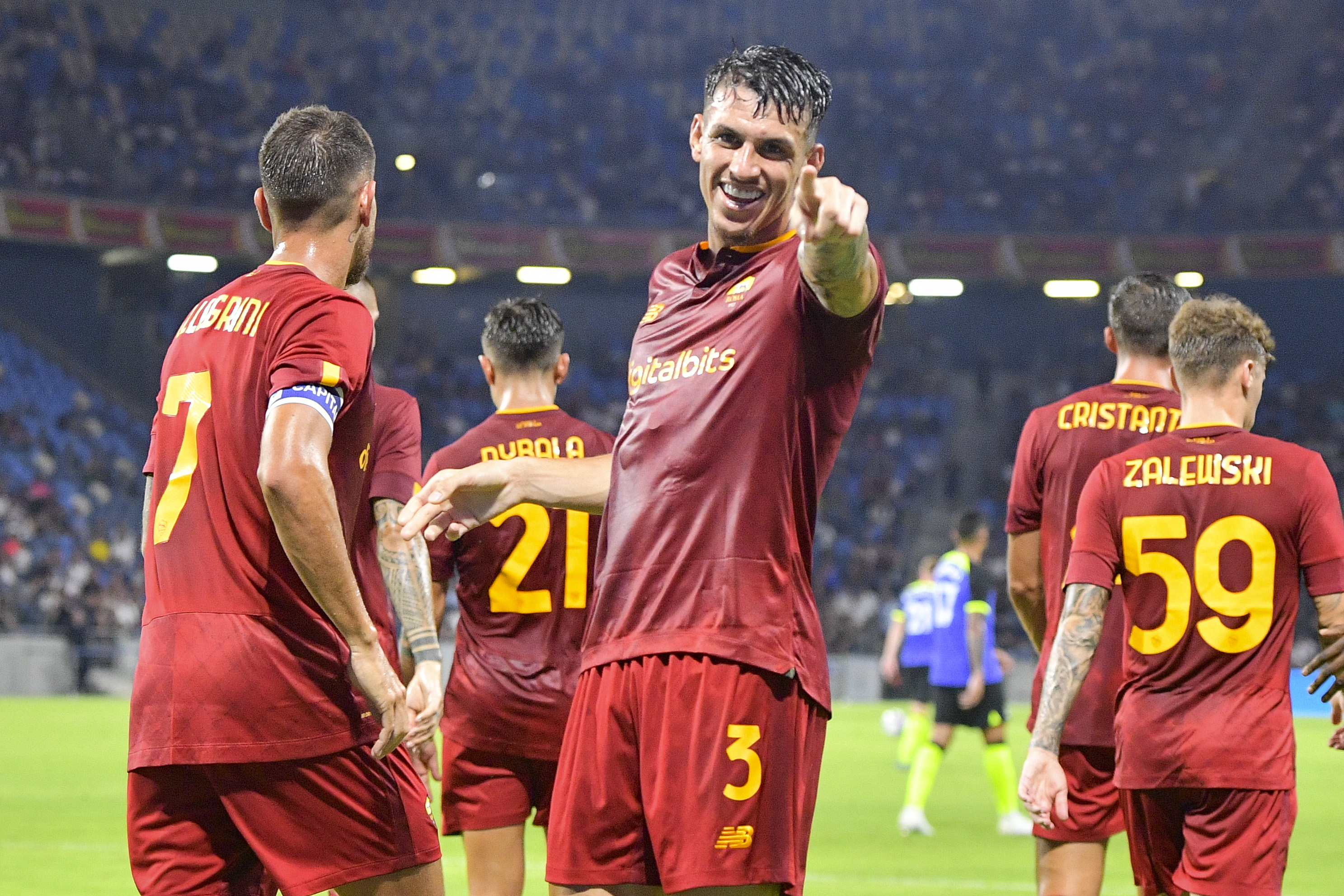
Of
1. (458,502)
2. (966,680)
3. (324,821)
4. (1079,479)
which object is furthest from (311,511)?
(966,680)

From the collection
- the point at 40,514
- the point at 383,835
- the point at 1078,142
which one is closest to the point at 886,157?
the point at 1078,142

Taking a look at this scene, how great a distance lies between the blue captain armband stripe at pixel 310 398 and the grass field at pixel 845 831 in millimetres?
5347

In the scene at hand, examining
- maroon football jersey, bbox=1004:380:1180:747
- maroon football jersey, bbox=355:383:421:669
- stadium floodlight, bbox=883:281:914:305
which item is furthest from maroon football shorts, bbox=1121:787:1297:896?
stadium floodlight, bbox=883:281:914:305

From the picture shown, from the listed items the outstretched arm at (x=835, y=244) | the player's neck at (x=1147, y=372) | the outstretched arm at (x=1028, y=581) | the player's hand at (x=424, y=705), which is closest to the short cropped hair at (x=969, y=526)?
the outstretched arm at (x=1028, y=581)

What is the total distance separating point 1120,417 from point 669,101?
30710 mm

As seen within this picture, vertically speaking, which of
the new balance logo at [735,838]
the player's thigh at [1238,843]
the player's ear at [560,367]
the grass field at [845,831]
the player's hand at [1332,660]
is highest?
the player's ear at [560,367]

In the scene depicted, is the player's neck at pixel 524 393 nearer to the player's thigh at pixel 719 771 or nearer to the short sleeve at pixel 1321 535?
the short sleeve at pixel 1321 535

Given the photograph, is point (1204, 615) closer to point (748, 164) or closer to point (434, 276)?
point (748, 164)

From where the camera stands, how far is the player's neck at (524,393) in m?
6.06

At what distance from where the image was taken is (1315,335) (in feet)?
104

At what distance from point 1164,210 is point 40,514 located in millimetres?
22645

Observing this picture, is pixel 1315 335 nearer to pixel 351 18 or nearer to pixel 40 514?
pixel 351 18

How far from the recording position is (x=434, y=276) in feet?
102

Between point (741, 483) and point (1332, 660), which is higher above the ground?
point (741, 483)
